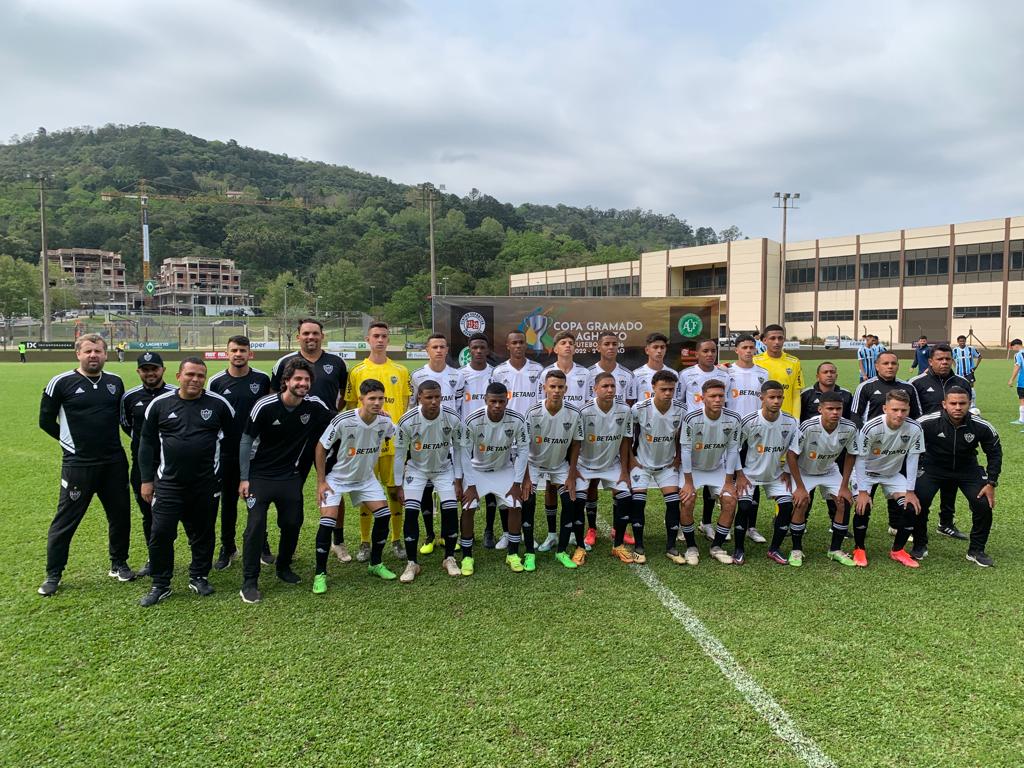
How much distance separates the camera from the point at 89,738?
113 inches

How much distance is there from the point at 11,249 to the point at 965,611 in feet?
388

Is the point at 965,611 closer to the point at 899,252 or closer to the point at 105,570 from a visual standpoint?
the point at 105,570

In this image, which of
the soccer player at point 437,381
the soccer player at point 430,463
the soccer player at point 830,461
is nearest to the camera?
the soccer player at point 430,463

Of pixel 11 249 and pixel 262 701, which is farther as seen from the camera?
pixel 11 249

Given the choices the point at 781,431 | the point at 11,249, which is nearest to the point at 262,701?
the point at 781,431

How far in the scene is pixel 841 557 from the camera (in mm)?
5164

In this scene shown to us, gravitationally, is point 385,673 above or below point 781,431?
below

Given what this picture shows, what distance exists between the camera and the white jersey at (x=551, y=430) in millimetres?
5320

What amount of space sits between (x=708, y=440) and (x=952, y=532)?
2.76m

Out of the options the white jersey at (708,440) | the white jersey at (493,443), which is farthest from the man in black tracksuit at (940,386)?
the white jersey at (493,443)

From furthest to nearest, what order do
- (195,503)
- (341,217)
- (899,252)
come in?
(341,217) < (899,252) < (195,503)

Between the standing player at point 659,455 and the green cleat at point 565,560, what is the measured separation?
58 centimetres

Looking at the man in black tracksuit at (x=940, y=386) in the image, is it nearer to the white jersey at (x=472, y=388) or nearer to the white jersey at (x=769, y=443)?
the white jersey at (x=769, y=443)

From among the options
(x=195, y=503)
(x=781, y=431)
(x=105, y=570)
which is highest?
(x=781, y=431)
